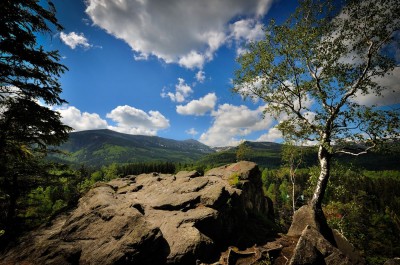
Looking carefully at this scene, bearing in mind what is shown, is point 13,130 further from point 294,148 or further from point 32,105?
point 294,148

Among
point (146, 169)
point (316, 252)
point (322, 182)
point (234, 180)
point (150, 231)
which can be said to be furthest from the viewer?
point (146, 169)

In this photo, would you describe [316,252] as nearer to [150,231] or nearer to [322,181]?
[322,181]

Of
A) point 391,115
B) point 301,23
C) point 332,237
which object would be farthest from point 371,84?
point 332,237

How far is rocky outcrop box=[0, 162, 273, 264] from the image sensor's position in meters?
12.0

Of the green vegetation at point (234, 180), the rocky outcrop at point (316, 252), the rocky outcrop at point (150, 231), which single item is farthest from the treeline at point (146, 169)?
the rocky outcrop at point (316, 252)

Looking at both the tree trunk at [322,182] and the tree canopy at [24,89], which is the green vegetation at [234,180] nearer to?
the tree trunk at [322,182]

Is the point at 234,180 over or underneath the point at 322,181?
underneath

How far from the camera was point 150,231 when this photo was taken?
12695 millimetres

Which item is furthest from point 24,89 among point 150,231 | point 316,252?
point 316,252

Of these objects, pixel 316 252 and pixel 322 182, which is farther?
pixel 322 182

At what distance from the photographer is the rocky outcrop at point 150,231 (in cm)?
1205

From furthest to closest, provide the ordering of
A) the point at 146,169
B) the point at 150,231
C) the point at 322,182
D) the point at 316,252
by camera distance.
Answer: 1. the point at 146,169
2. the point at 322,182
3. the point at 150,231
4. the point at 316,252

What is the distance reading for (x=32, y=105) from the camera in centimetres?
1288

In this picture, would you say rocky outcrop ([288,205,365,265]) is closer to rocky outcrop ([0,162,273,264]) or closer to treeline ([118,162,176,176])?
rocky outcrop ([0,162,273,264])
